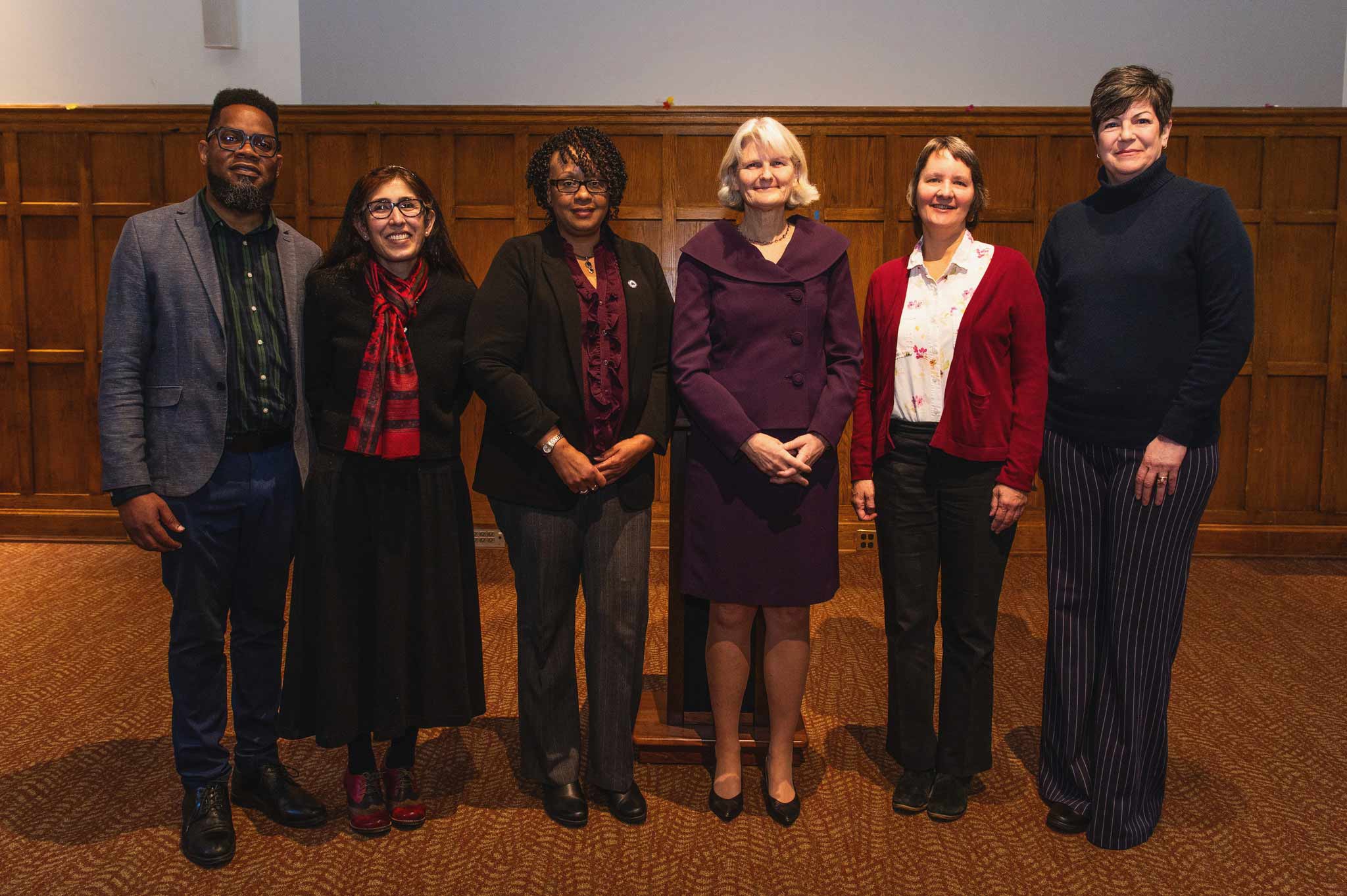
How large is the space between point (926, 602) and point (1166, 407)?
0.72 m

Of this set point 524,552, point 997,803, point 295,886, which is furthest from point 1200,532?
point 295,886

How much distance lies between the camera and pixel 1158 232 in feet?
6.80

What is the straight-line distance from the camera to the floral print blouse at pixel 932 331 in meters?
2.23

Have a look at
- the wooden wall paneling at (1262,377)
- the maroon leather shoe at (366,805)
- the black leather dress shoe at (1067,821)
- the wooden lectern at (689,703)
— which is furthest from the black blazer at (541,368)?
the wooden wall paneling at (1262,377)

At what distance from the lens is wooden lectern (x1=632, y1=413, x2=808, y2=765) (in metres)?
2.56

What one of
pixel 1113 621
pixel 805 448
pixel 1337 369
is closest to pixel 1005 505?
pixel 1113 621

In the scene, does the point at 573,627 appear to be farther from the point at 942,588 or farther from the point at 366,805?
the point at 942,588

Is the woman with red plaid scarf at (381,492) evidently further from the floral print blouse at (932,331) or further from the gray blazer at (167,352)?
the floral print blouse at (932,331)

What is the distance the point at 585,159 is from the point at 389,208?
458mm

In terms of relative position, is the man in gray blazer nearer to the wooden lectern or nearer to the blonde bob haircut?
the wooden lectern

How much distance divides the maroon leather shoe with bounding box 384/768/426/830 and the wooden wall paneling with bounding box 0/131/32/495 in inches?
160

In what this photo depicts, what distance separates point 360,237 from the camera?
217cm

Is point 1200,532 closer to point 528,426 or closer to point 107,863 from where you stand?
point 528,426

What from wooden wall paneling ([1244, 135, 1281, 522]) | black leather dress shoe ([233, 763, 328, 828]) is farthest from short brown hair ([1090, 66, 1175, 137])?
wooden wall paneling ([1244, 135, 1281, 522])
